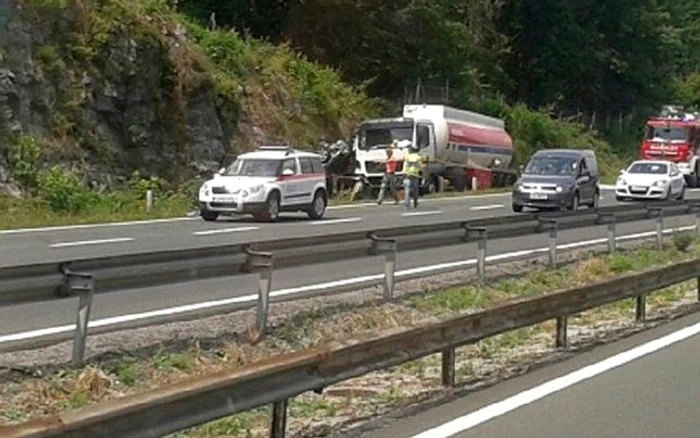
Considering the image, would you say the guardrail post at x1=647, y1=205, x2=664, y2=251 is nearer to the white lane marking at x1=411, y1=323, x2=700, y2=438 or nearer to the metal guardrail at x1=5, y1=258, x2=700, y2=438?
the white lane marking at x1=411, y1=323, x2=700, y2=438

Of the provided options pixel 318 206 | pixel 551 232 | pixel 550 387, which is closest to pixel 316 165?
pixel 318 206

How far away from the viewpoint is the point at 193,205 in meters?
34.8

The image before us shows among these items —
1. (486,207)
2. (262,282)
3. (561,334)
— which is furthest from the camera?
(486,207)

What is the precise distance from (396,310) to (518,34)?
70079 millimetres

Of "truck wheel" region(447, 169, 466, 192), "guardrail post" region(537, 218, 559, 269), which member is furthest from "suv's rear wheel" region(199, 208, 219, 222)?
"truck wheel" region(447, 169, 466, 192)

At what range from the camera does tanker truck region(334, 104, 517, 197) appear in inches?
1799

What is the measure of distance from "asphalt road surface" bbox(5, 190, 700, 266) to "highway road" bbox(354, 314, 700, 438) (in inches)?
379

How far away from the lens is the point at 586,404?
32.0ft

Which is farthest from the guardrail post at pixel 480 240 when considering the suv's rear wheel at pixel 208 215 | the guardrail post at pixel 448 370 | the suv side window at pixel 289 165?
the suv side window at pixel 289 165

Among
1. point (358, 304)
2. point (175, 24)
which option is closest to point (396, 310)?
point (358, 304)

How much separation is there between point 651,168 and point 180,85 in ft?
55.1

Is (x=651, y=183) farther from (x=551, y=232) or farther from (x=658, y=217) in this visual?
(x=551, y=232)

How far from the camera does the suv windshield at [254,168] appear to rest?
104 feet

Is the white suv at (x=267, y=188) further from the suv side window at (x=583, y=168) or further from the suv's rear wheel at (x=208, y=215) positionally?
the suv side window at (x=583, y=168)
